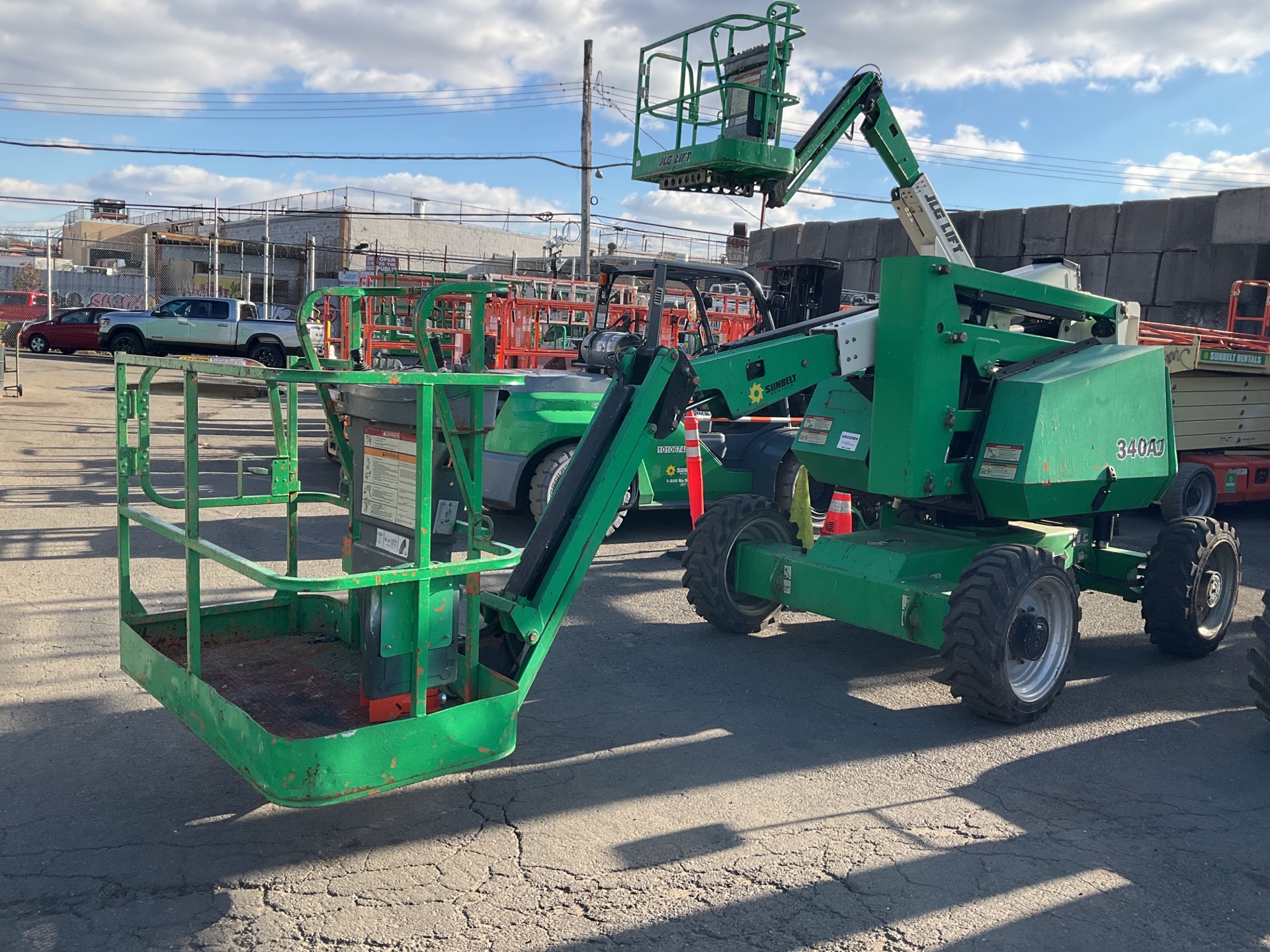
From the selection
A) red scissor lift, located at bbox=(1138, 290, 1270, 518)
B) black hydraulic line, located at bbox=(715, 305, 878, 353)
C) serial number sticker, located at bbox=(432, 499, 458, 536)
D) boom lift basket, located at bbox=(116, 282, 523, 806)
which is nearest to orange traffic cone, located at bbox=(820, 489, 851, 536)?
black hydraulic line, located at bbox=(715, 305, 878, 353)

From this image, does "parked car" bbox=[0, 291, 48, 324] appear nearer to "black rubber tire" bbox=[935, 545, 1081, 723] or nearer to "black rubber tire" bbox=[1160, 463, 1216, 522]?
"black rubber tire" bbox=[1160, 463, 1216, 522]

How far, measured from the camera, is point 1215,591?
258 inches

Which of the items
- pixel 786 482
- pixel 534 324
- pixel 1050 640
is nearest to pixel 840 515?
pixel 1050 640

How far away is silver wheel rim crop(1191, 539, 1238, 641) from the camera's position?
6.37 m

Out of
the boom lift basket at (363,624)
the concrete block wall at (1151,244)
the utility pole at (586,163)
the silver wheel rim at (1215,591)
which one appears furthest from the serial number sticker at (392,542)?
the utility pole at (586,163)

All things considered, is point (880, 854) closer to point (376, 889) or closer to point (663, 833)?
point (663, 833)

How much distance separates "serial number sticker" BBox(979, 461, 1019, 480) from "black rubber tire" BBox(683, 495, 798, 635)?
4.40 feet

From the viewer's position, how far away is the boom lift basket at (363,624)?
338 cm

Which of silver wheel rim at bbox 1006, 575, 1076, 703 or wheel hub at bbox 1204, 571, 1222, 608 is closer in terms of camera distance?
silver wheel rim at bbox 1006, 575, 1076, 703

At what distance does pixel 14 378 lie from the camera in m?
21.1

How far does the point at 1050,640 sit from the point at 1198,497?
7022 mm

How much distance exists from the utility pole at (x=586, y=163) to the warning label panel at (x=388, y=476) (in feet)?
80.0

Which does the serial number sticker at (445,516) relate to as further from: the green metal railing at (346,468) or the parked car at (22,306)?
the parked car at (22,306)

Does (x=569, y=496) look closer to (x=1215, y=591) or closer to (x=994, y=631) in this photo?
(x=994, y=631)
